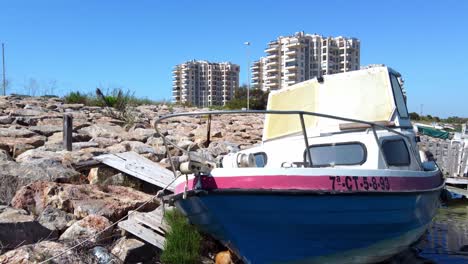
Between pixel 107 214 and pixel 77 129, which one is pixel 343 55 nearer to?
pixel 77 129

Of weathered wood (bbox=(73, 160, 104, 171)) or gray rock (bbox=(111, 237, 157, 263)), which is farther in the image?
weathered wood (bbox=(73, 160, 104, 171))

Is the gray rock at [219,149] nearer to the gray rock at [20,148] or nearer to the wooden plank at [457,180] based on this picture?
the gray rock at [20,148]

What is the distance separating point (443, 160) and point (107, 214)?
17.0 metres

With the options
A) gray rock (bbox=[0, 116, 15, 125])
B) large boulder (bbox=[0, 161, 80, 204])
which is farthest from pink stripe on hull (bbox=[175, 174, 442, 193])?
gray rock (bbox=[0, 116, 15, 125])

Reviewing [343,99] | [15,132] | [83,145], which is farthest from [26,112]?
[343,99]

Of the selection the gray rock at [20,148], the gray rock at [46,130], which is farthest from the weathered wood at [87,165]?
the gray rock at [46,130]

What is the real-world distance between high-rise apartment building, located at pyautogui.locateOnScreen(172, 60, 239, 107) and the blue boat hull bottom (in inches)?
3635

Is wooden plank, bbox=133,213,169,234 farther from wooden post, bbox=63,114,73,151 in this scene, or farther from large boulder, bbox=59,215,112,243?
wooden post, bbox=63,114,73,151

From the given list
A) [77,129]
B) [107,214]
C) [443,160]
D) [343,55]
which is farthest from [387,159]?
[343,55]

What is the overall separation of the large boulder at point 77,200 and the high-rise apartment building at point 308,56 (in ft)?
277

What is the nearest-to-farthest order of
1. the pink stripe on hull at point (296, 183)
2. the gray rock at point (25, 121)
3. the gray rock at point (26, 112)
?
the pink stripe on hull at point (296, 183) → the gray rock at point (25, 121) → the gray rock at point (26, 112)

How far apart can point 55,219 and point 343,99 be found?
488cm

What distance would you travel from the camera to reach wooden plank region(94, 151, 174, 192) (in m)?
9.44

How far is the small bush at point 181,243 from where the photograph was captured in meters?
6.69
